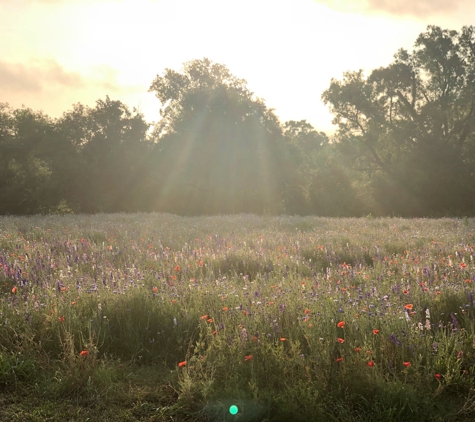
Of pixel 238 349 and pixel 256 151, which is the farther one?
pixel 256 151

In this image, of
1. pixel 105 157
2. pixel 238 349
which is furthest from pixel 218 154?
pixel 238 349

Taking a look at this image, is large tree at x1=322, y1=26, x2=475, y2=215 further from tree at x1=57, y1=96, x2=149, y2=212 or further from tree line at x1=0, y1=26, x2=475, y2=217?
tree at x1=57, y1=96, x2=149, y2=212

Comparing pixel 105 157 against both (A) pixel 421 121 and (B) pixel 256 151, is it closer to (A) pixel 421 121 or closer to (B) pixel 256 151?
(B) pixel 256 151

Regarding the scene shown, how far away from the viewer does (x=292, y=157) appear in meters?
35.3

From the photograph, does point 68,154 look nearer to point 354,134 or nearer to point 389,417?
point 354,134

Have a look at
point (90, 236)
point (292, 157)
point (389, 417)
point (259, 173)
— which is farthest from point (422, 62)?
point (389, 417)

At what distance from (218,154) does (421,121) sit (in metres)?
15.1

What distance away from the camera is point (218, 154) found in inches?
1303

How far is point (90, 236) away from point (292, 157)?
26568 mm

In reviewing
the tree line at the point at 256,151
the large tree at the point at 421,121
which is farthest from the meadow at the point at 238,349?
the large tree at the point at 421,121

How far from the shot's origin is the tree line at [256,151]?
29016 millimetres

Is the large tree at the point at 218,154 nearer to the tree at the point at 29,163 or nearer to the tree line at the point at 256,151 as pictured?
the tree line at the point at 256,151

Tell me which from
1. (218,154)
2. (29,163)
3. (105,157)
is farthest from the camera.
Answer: (218,154)

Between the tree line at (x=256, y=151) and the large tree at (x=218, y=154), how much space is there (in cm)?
8
